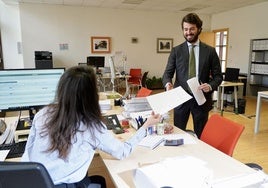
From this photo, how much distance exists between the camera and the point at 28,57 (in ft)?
23.9

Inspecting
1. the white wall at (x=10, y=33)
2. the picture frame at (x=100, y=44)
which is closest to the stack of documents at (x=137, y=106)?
the picture frame at (x=100, y=44)

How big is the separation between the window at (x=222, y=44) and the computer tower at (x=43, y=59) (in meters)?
5.80

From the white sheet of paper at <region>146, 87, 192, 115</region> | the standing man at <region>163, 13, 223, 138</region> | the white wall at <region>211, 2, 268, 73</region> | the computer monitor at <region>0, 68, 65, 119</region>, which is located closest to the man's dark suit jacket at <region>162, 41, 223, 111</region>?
the standing man at <region>163, 13, 223, 138</region>

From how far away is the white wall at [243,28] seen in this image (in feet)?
22.6

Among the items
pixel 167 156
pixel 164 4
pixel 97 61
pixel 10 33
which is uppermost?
pixel 164 4

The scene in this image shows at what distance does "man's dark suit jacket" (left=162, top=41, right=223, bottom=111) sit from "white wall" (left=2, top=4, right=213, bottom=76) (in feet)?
17.0

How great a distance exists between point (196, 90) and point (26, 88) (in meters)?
1.47

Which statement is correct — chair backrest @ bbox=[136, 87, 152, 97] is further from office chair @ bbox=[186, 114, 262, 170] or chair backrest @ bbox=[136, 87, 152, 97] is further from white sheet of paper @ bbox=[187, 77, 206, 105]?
office chair @ bbox=[186, 114, 262, 170]

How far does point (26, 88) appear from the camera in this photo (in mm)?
1782

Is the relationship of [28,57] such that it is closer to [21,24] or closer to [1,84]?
[21,24]

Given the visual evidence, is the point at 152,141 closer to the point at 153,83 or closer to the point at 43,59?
the point at 43,59

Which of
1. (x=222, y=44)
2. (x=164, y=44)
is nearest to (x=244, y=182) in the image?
(x=164, y=44)

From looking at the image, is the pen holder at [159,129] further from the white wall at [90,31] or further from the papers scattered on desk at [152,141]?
the white wall at [90,31]

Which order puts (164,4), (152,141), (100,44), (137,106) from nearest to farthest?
(152,141) < (137,106) < (164,4) < (100,44)
